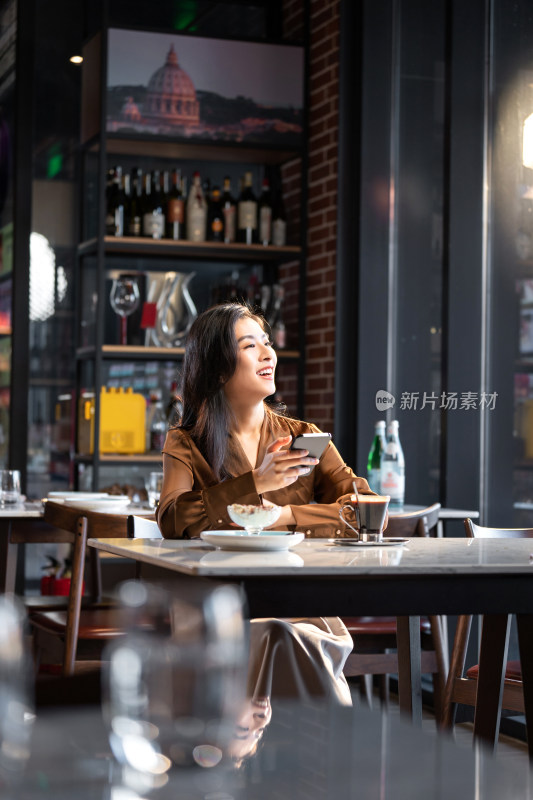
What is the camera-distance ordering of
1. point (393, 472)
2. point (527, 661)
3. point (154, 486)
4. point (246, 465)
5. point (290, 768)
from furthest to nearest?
point (393, 472) → point (154, 486) → point (246, 465) → point (527, 661) → point (290, 768)

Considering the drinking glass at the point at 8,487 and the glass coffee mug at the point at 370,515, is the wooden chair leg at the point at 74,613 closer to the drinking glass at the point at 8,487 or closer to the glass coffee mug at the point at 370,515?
the drinking glass at the point at 8,487

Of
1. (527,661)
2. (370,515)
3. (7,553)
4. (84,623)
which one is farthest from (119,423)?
(527,661)

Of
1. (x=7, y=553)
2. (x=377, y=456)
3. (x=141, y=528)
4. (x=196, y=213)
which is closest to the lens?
→ (x=141, y=528)

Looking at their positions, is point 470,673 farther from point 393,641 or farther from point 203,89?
point 203,89

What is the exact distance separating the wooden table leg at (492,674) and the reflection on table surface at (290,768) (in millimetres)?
1949

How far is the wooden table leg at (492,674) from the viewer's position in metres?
2.67

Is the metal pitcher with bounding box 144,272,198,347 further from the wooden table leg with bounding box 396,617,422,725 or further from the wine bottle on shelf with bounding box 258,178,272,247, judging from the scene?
the wooden table leg with bounding box 396,617,422,725

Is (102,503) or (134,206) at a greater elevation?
(134,206)

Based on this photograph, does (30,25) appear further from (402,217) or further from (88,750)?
(88,750)

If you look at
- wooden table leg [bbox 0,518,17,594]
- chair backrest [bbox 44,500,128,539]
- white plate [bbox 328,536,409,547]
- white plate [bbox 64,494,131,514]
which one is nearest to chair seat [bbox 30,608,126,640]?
wooden table leg [bbox 0,518,17,594]

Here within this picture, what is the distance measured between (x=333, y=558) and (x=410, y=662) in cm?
107

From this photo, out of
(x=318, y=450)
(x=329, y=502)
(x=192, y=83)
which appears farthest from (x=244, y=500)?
(x=192, y=83)

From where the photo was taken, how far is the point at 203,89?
214 inches

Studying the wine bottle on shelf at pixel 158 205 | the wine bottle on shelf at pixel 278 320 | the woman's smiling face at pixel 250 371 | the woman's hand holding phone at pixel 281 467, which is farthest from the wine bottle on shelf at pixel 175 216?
the woman's hand holding phone at pixel 281 467
